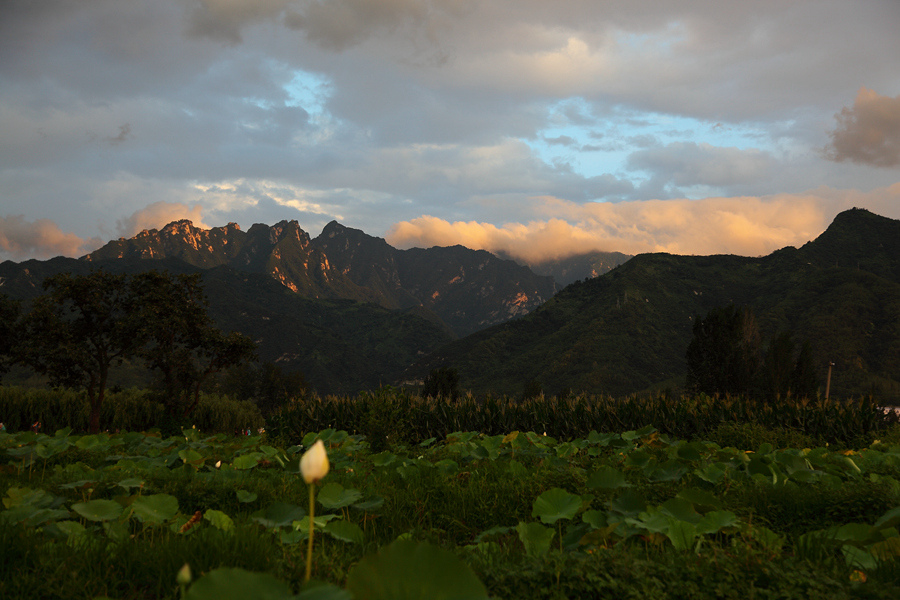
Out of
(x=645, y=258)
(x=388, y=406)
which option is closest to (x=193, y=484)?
(x=388, y=406)

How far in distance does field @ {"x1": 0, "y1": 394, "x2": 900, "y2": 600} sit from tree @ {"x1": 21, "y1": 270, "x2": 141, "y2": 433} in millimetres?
10068

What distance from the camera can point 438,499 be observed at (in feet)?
14.1

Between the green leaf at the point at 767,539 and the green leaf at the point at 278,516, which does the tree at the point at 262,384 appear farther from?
the green leaf at the point at 767,539

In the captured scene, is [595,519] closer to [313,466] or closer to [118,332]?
[313,466]

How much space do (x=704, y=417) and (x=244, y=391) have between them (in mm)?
59629

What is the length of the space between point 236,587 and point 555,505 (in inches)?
84.8

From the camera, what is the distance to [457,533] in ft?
12.2

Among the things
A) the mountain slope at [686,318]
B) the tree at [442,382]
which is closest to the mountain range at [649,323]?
the mountain slope at [686,318]

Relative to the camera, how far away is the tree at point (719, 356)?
3903cm

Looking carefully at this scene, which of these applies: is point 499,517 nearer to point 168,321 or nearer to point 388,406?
point 388,406

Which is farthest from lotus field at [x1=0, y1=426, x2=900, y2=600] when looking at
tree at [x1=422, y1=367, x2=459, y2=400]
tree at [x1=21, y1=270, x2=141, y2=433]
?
tree at [x1=422, y1=367, x2=459, y2=400]

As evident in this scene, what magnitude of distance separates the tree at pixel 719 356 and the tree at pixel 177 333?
35.9 metres

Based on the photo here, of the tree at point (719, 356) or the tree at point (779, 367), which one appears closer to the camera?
the tree at point (719, 356)

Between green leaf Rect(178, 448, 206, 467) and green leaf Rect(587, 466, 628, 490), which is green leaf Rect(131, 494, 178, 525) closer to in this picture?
green leaf Rect(178, 448, 206, 467)
